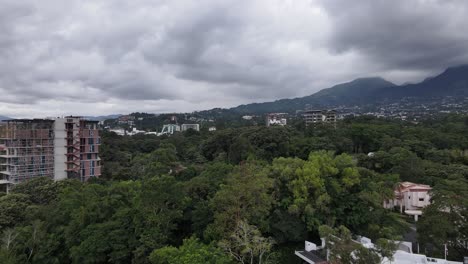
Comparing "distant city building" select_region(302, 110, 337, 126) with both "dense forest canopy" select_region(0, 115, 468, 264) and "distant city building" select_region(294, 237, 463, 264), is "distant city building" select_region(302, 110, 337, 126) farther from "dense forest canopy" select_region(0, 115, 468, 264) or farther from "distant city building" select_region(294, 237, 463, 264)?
"distant city building" select_region(294, 237, 463, 264)

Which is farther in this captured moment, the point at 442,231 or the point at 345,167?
the point at 345,167

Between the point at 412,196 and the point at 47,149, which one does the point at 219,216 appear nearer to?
the point at 412,196

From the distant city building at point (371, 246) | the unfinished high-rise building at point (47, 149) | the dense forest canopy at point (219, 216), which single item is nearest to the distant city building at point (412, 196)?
the dense forest canopy at point (219, 216)

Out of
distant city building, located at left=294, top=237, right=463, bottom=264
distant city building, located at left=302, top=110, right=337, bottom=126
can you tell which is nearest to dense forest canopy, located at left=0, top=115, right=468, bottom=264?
distant city building, located at left=294, top=237, right=463, bottom=264

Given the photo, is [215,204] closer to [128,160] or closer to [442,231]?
[442,231]

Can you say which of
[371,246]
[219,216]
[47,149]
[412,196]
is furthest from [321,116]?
[371,246]

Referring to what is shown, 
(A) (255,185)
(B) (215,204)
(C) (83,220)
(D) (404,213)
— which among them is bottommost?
(D) (404,213)

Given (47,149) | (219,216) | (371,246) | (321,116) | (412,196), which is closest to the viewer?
(371,246)

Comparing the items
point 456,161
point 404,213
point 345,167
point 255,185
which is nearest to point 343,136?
point 456,161
